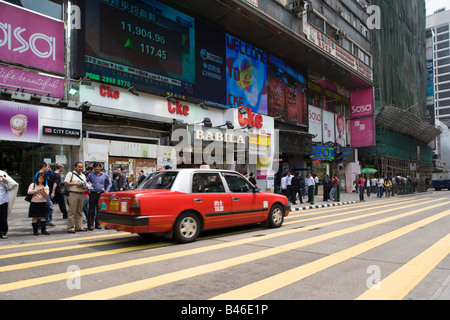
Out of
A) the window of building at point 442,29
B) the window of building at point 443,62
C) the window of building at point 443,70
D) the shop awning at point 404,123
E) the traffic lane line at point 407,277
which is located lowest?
the traffic lane line at point 407,277

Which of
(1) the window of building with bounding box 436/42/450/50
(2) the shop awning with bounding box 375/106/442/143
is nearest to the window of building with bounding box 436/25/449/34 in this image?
(1) the window of building with bounding box 436/42/450/50

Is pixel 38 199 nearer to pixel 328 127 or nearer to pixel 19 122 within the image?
pixel 19 122

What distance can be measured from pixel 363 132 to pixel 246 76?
1823 cm

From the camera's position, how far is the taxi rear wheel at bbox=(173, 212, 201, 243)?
640 centimetres

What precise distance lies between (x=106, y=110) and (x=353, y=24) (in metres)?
29.9

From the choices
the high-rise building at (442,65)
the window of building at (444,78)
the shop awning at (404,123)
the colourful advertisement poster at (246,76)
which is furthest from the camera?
the window of building at (444,78)

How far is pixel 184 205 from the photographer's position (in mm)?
6484

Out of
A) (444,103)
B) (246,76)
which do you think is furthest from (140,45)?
(444,103)

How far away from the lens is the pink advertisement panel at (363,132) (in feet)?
109

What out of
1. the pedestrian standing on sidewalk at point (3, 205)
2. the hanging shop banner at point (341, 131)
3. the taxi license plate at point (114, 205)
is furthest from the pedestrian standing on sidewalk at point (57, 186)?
the hanging shop banner at point (341, 131)

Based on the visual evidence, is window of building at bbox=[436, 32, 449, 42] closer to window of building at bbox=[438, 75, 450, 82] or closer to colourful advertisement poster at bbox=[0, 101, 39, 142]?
window of building at bbox=[438, 75, 450, 82]

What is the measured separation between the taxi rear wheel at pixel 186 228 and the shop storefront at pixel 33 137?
8488 millimetres

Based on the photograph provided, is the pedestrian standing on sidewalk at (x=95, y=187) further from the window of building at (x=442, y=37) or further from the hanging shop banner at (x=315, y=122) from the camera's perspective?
the window of building at (x=442, y=37)
